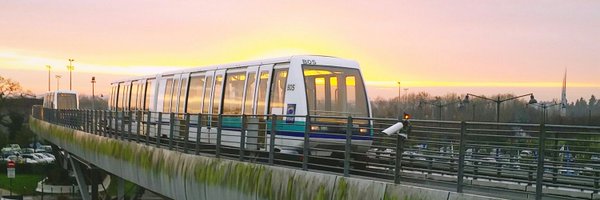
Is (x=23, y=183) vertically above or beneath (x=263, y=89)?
beneath

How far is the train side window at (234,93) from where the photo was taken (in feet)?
60.0

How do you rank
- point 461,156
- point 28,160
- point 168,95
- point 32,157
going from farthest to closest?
point 32,157 → point 28,160 → point 168,95 → point 461,156

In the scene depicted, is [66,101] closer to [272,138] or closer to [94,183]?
[94,183]

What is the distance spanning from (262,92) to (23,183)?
56127mm

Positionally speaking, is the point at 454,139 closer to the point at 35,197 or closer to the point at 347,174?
the point at 347,174

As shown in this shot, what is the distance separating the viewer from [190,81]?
2234cm

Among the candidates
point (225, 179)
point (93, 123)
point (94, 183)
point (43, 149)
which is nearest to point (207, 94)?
point (225, 179)

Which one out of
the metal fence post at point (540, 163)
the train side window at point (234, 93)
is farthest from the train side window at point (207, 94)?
the metal fence post at point (540, 163)

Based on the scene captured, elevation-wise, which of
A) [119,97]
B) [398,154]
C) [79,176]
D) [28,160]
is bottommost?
[28,160]

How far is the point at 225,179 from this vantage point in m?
14.0

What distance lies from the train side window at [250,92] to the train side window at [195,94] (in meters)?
3.72

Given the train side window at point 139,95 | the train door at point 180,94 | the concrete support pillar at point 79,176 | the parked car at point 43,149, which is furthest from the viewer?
the parked car at point 43,149

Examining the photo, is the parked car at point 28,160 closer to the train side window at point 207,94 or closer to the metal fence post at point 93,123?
the metal fence post at point 93,123

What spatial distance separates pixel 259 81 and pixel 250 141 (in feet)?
9.38
